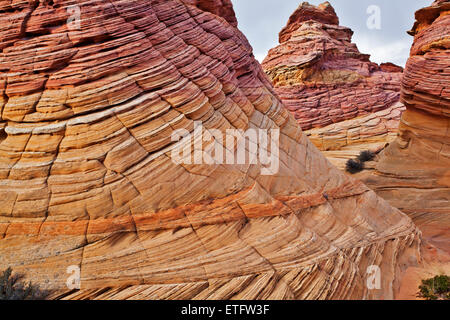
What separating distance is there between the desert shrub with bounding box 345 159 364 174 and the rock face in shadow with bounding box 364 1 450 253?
2689 mm

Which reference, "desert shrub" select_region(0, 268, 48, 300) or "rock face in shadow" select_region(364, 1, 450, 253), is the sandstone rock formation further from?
"desert shrub" select_region(0, 268, 48, 300)

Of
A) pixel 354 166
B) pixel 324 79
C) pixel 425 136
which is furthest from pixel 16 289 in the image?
pixel 324 79

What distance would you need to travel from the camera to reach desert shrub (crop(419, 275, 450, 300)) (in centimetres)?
793

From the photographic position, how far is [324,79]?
31984mm

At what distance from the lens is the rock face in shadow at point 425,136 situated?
628 inches

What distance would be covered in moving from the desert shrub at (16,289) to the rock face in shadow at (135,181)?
0.62ft

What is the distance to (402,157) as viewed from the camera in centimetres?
1897

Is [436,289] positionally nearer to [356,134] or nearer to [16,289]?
[16,289]

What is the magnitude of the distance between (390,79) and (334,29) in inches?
391

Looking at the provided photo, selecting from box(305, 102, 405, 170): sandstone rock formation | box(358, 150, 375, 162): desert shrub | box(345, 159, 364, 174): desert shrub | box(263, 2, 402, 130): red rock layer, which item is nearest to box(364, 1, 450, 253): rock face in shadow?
box(345, 159, 364, 174): desert shrub

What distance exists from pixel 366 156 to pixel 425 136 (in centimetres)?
576

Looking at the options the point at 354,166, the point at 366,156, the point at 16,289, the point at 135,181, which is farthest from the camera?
the point at 366,156

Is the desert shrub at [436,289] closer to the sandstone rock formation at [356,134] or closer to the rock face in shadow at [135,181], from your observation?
the rock face in shadow at [135,181]

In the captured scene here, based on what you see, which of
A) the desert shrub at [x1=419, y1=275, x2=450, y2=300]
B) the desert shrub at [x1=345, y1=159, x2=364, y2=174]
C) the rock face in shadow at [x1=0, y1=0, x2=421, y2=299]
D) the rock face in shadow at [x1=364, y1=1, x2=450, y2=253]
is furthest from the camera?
the desert shrub at [x1=345, y1=159, x2=364, y2=174]
